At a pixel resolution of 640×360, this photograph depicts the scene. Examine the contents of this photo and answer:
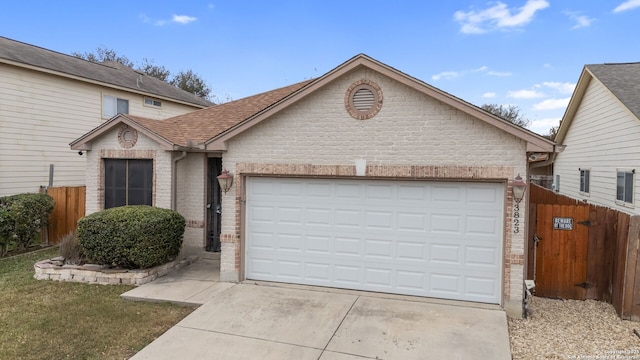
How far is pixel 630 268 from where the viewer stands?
674 centimetres

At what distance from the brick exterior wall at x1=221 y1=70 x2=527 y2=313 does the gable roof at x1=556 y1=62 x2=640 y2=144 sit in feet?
21.3

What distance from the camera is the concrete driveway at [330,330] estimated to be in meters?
5.55

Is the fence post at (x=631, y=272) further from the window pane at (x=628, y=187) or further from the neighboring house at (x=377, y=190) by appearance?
the window pane at (x=628, y=187)

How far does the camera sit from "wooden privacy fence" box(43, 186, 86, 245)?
1253cm

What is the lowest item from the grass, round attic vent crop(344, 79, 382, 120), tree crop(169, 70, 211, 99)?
the grass

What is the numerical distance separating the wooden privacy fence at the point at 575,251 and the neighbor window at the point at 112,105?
53.3 ft

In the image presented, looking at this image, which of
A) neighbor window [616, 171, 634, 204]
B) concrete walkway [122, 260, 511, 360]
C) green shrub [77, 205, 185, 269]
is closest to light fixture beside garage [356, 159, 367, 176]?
concrete walkway [122, 260, 511, 360]

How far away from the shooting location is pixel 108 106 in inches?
671

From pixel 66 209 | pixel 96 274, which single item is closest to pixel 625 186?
pixel 96 274

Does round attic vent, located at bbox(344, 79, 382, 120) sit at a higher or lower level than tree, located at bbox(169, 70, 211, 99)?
lower

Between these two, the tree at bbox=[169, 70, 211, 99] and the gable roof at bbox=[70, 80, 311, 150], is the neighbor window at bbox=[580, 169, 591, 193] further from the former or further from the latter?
the tree at bbox=[169, 70, 211, 99]

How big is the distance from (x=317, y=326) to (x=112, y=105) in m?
15.0

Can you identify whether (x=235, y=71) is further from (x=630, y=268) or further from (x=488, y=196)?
(x=630, y=268)

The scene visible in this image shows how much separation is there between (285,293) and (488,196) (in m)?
4.29
